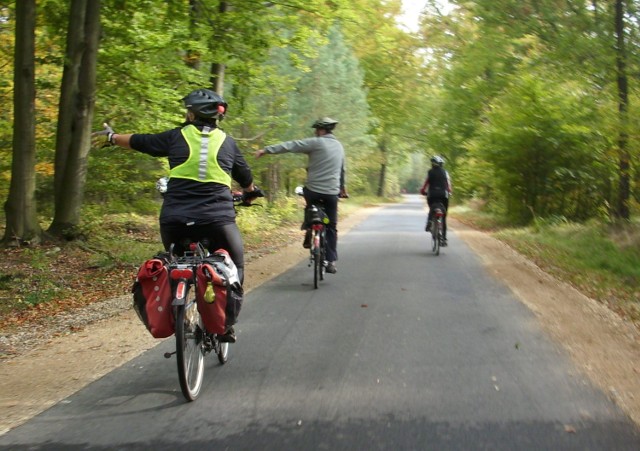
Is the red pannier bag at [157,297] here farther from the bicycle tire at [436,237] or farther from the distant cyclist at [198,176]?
the bicycle tire at [436,237]

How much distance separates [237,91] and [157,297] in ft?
44.1

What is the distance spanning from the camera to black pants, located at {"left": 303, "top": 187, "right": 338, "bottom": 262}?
8.45 metres

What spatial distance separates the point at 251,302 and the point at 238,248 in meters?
3.03

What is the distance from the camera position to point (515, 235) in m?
16.9

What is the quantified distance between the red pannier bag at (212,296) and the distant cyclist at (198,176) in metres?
0.06

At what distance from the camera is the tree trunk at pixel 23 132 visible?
10203 mm

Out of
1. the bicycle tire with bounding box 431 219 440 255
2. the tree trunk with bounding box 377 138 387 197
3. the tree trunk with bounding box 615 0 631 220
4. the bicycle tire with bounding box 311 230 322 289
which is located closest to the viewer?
the bicycle tire with bounding box 311 230 322 289

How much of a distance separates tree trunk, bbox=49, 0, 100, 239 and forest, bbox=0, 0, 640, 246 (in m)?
0.02

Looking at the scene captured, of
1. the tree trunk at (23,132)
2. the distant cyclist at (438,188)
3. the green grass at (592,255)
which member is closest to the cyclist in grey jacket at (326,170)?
the green grass at (592,255)

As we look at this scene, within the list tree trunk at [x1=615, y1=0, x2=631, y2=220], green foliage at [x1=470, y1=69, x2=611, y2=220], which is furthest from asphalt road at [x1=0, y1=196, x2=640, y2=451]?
green foliage at [x1=470, y1=69, x2=611, y2=220]

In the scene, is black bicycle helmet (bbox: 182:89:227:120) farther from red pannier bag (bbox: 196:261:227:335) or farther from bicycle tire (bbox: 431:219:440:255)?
bicycle tire (bbox: 431:219:440:255)

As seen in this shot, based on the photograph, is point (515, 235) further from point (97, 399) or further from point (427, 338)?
point (97, 399)

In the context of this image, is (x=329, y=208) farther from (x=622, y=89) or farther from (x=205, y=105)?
(x=622, y=89)

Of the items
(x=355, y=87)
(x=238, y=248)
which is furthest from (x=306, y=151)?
(x=355, y=87)
